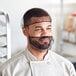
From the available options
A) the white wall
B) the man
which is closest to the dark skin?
the man

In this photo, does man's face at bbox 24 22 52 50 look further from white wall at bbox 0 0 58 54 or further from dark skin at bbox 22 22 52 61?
white wall at bbox 0 0 58 54

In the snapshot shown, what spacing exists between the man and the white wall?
0.36 m

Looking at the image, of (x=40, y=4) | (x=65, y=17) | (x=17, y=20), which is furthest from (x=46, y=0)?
(x=65, y=17)

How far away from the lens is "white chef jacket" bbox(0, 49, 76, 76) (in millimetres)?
929

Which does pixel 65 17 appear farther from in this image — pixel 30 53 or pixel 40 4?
pixel 30 53

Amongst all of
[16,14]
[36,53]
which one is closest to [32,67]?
[36,53]

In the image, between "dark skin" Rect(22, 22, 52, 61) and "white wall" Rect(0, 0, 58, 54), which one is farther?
"white wall" Rect(0, 0, 58, 54)

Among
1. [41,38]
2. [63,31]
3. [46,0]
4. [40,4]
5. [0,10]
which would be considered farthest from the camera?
[63,31]

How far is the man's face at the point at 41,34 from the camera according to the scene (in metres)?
0.92

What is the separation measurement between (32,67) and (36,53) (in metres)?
0.06

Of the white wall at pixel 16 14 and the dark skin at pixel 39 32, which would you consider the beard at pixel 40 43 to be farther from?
the white wall at pixel 16 14

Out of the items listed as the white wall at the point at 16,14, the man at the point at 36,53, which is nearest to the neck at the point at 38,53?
the man at the point at 36,53

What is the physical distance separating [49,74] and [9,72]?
0.16 metres

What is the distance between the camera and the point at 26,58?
0.97m
